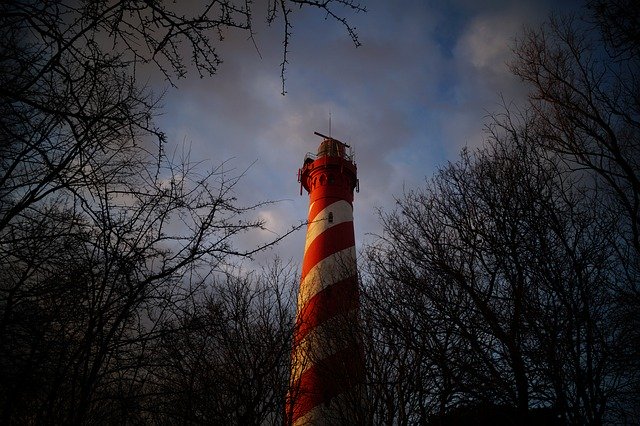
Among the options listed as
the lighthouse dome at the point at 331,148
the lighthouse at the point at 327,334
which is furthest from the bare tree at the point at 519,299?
the lighthouse dome at the point at 331,148

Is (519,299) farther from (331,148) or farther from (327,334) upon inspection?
(331,148)

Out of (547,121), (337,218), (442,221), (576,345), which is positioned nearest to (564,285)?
(576,345)

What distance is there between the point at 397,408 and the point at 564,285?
4171mm

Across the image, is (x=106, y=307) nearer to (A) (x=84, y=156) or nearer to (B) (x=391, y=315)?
(A) (x=84, y=156)

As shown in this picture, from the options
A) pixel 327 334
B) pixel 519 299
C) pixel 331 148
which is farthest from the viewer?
pixel 331 148

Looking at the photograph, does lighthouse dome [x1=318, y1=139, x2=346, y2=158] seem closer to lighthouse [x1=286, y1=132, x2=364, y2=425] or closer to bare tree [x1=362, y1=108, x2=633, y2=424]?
lighthouse [x1=286, y1=132, x2=364, y2=425]

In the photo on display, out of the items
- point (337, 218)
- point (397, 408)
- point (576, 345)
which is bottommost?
point (397, 408)

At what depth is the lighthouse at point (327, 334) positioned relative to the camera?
27.6 ft

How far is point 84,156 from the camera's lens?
2.79 meters

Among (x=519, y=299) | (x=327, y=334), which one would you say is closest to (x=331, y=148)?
(x=327, y=334)

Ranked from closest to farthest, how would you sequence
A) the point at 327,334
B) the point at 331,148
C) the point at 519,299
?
the point at 519,299
the point at 327,334
the point at 331,148

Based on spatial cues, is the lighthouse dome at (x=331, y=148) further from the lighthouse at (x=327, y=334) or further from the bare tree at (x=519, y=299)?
the bare tree at (x=519, y=299)

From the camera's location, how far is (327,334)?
923cm

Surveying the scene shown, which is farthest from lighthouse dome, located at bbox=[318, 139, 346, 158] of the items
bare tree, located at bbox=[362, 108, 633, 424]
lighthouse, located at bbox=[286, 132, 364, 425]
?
bare tree, located at bbox=[362, 108, 633, 424]
